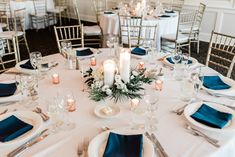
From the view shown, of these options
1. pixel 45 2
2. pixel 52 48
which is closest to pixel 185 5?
pixel 52 48

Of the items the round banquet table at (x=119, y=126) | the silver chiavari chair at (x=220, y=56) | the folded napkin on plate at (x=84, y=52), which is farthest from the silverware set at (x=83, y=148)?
the silver chiavari chair at (x=220, y=56)

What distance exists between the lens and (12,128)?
1305mm

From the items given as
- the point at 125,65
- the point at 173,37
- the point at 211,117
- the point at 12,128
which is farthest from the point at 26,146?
the point at 173,37

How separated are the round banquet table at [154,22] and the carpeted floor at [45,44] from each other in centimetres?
83

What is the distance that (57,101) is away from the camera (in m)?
1.39

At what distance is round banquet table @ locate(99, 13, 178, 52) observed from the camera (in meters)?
4.09

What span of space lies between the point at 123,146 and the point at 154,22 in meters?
3.16

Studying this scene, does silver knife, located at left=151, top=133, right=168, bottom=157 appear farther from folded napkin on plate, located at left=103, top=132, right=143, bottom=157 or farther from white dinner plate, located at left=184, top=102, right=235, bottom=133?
white dinner plate, located at left=184, top=102, right=235, bottom=133

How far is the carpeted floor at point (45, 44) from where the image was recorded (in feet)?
15.8

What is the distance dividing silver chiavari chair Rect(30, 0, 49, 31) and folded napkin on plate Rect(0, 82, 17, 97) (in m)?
5.30

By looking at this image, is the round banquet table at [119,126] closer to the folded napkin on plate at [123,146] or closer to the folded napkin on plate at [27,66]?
the folded napkin on plate at [123,146]

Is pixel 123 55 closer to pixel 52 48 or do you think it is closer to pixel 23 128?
pixel 23 128

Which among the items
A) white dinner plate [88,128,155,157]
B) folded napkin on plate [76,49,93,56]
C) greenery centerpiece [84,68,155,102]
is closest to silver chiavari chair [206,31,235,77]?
greenery centerpiece [84,68,155,102]

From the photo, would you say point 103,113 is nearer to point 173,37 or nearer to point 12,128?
point 12,128
